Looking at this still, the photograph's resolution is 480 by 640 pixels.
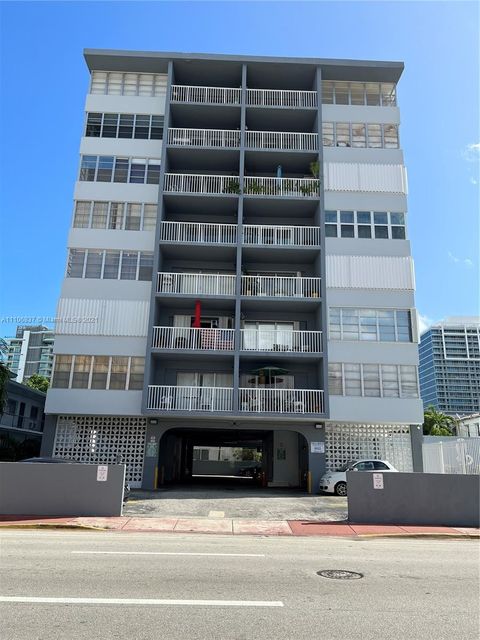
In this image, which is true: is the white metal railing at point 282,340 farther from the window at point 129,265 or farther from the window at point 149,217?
the window at point 149,217

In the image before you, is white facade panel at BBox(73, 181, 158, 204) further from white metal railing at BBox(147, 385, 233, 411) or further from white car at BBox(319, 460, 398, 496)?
white car at BBox(319, 460, 398, 496)

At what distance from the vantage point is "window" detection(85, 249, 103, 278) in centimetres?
2369

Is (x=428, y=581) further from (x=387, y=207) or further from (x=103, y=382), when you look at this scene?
(x=387, y=207)

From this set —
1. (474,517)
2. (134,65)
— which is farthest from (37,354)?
(474,517)

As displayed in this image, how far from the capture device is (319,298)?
2297cm

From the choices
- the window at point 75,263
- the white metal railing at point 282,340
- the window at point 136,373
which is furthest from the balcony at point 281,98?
the window at point 136,373

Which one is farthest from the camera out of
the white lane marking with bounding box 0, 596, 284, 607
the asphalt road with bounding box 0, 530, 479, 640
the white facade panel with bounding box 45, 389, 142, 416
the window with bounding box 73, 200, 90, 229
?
the window with bounding box 73, 200, 90, 229

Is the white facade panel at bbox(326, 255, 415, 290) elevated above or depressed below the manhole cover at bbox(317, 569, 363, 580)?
above

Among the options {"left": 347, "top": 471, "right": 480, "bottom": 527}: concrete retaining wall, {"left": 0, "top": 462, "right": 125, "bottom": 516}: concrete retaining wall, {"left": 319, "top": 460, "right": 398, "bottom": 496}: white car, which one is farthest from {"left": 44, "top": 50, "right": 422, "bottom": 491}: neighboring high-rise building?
{"left": 347, "top": 471, "right": 480, "bottom": 527}: concrete retaining wall

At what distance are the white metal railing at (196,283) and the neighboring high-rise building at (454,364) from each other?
116 meters

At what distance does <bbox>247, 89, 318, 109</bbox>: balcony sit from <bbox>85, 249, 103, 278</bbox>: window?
38.6 feet

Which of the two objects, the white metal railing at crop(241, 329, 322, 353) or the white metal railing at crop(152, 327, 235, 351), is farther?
the white metal railing at crop(241, 329, 322, 353)

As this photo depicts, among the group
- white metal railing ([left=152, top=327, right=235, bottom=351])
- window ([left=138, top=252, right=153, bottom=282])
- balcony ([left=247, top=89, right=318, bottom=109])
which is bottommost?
white metal railing ([left=152, top=327, right=235, bottom=351])

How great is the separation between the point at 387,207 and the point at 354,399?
10.3 meters
